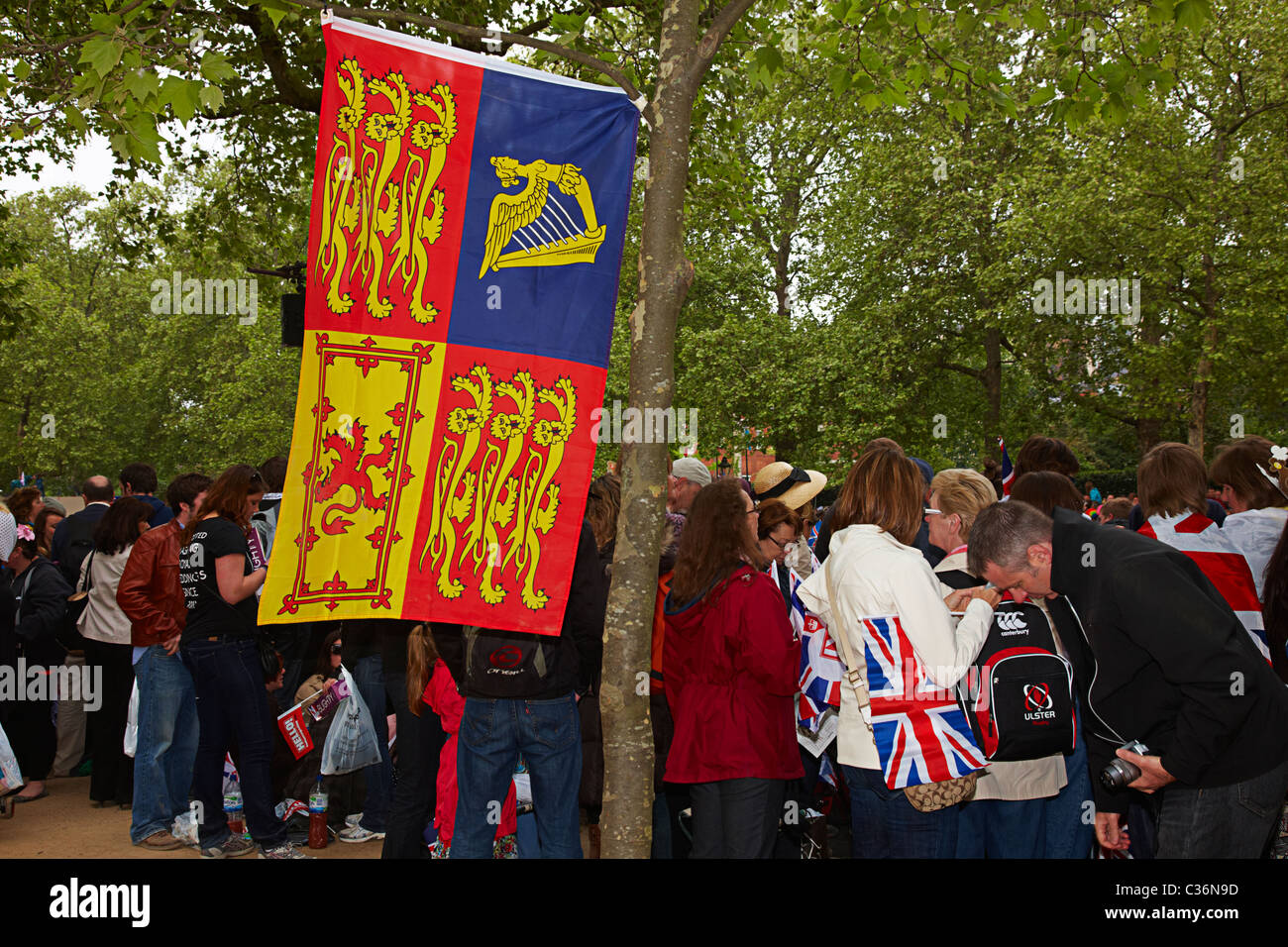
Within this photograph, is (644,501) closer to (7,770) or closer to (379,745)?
(379,745)

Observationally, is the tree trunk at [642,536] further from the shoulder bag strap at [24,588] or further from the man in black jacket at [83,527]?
the man in black jacket at [83,527]

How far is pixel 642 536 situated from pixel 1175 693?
191 cm

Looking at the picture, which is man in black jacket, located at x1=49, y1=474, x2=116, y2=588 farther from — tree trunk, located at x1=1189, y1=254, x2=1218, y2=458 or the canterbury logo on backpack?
tree trunk, located at x1=1189, y1=254, x2=1218, y2=458

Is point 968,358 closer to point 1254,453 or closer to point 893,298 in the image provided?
point 893,298

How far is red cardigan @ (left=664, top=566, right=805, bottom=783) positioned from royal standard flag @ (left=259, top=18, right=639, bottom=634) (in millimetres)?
844

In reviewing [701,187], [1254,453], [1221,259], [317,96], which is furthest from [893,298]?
[1254,453]

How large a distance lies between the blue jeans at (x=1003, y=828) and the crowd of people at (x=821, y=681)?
12 mm

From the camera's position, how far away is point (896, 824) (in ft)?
12.0

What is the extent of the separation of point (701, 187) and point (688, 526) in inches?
335

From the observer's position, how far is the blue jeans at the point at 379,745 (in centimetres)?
627

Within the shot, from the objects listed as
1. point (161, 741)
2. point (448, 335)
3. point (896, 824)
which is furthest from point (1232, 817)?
point (161, 741)

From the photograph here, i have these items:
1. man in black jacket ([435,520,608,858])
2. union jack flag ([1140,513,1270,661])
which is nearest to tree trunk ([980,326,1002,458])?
union jack flag ([1140,513,1270,661])

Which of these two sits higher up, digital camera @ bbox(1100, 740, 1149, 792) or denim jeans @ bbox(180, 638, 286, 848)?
digital camera @ bbox(1100, 740, 1149, 792)

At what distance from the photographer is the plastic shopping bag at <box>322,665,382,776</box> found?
600 cm
